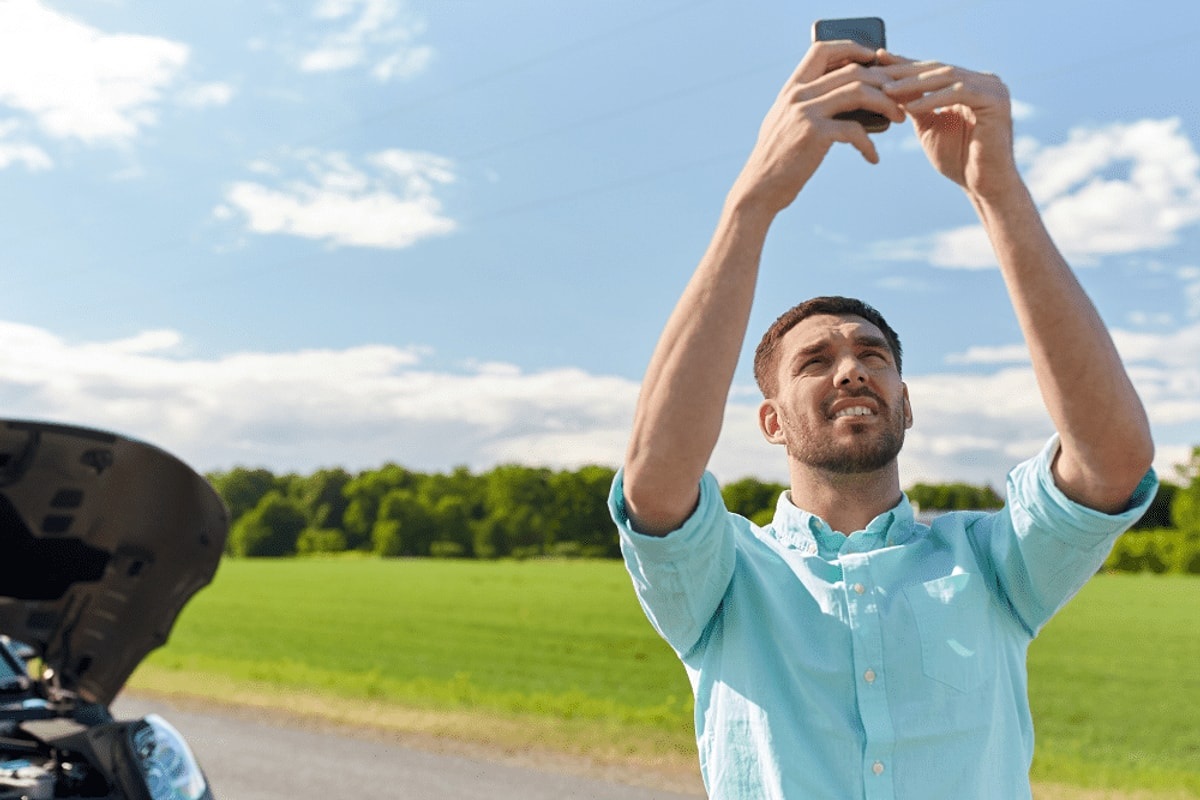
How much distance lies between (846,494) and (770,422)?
0.24m

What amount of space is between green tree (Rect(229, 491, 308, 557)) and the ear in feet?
240

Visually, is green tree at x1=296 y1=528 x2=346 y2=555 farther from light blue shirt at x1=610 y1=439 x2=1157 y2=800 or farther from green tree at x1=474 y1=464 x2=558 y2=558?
light blue shirt at x1=610 y1=439 x2=1157 y2=800

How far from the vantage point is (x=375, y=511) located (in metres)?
70.4

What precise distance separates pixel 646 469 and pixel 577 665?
22847 millimetres

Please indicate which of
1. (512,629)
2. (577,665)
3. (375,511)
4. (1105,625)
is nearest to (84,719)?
(577,665)

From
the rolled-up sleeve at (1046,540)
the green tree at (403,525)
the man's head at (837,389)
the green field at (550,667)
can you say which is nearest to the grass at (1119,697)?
the green field at (550,667)

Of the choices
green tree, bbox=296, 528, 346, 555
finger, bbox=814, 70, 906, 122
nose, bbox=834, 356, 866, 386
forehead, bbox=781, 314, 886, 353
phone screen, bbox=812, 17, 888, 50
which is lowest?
green tree, bbox=296, 528, 346, 555

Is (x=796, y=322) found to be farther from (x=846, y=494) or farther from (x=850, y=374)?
(x=846, y=494)

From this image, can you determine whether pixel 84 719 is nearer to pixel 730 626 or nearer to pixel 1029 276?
pixel 730 626

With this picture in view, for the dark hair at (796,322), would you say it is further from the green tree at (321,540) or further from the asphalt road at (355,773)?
the green tree at (321,540)

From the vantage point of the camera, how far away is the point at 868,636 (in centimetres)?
180

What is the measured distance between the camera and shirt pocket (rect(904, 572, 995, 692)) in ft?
5.87

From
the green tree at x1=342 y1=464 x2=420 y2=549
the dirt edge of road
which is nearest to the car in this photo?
the dirt edge of road

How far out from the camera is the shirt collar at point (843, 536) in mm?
1951
